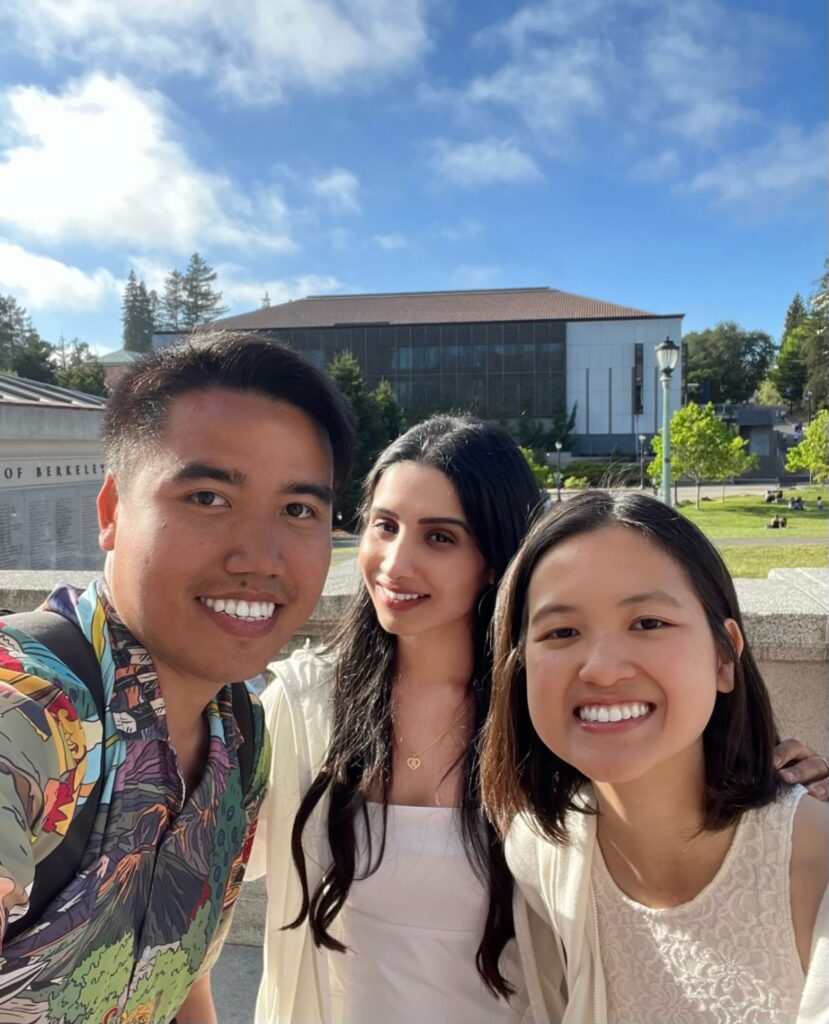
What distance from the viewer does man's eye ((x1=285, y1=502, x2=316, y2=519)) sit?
1470 mm

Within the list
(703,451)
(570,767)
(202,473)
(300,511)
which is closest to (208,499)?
(202,473)

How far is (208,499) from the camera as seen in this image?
1.38m

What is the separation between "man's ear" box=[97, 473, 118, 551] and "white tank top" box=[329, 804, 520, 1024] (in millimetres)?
1125

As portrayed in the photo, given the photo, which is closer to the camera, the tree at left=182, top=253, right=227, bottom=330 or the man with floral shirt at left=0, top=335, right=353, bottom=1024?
the man with floral shirt at left=0, top=335, right=353, bottom=1024

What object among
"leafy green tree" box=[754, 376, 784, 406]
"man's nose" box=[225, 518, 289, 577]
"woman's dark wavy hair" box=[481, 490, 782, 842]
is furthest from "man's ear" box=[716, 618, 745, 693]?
"leafy green tree" box=[754, 376, 784, 406]

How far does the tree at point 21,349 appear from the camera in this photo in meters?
46.3

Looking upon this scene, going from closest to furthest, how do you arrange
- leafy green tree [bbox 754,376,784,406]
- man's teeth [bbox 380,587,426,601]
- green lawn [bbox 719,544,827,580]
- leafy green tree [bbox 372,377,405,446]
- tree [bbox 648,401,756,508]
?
man's teeth [bbox 380,587,426,601] → green lawn [bbox 719,544,827,580] → tree [bbox 648,401,756,508] → leafy green tree [bbox 372,377,405,446] → leafy green tree [bbox 754,376,784,406]

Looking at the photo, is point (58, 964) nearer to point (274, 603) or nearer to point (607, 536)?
point (274, 603)

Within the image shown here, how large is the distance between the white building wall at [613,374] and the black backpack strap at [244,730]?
4913 cm

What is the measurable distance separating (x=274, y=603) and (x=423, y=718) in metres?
0.97

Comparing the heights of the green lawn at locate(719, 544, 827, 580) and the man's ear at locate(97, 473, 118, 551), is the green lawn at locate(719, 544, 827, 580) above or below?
below

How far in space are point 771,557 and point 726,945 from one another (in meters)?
10.2

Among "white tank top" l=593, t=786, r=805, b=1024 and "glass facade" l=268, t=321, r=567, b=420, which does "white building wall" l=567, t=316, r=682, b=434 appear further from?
"white tank top" l=593, t=786, r=805, b=1024

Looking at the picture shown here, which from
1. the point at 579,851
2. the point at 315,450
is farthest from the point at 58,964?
the point at 579,851
